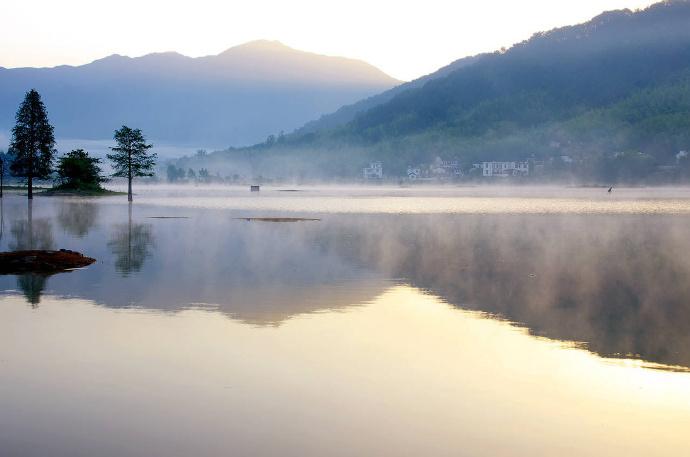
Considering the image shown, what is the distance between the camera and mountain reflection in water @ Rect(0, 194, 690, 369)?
26.0m

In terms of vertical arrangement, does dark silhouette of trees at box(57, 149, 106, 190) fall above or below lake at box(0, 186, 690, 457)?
above

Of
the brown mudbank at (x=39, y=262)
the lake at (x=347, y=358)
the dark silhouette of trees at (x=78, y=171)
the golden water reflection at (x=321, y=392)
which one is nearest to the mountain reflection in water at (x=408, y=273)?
the lake at (x=347, y=358)

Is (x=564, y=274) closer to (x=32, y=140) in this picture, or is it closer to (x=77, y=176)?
(x=32, y=140)

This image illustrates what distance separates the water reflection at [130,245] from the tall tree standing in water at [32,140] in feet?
255

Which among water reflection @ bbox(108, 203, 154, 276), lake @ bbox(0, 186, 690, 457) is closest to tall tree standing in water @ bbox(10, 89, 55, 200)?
water reflection @ bbox(108, 203, 154, 276)

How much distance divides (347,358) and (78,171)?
148 meters

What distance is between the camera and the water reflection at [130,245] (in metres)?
39.9

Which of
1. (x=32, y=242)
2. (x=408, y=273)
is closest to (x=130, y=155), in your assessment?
(x=32, y=242)

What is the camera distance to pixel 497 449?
44.3 feet

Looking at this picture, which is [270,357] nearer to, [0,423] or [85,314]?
[0,423]

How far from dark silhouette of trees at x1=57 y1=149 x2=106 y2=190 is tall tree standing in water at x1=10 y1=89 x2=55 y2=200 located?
10.8 m

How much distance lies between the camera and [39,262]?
125ft

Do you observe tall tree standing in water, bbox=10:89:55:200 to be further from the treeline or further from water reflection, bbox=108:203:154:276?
water reflection, bbox=108:203:154:276

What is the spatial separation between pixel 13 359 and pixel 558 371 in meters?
13.2
